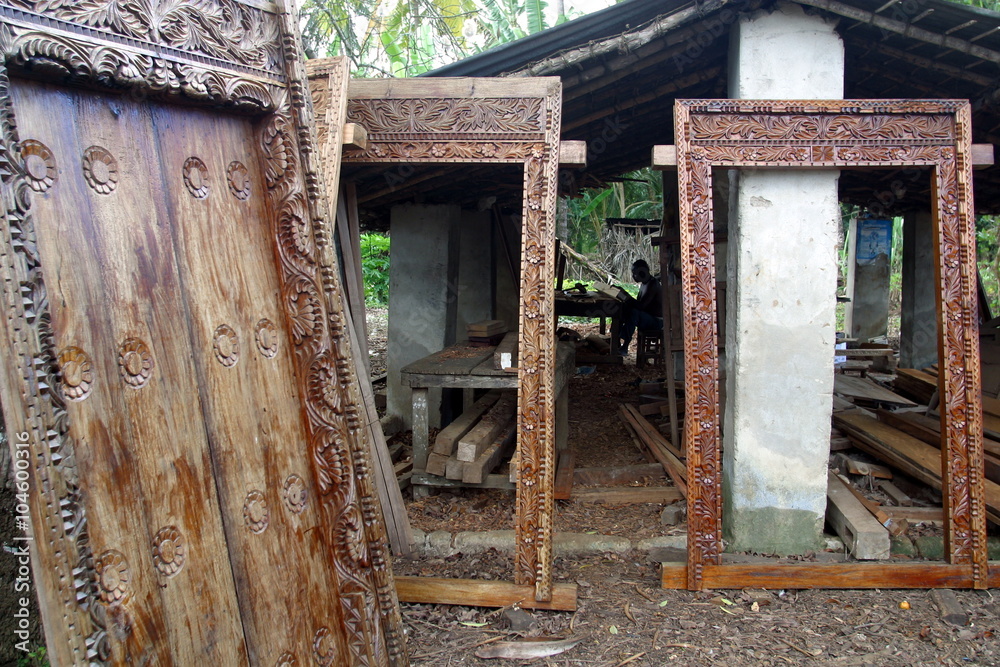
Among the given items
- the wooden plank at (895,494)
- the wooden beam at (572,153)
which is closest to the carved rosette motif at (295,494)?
the wooden beam at (572,153)

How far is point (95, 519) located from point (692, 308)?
2.83m

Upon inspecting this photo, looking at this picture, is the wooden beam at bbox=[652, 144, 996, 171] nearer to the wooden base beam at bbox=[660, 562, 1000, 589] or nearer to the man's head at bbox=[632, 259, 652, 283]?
the wooden base beam at bbox=[660, 562, 1000, 589]

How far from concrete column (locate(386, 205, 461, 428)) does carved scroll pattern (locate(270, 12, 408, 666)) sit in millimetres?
4268

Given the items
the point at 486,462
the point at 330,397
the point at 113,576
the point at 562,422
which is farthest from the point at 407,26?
the point at 113,576

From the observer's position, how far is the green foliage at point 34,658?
8.19 feet

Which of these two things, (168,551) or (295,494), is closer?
(168,551)

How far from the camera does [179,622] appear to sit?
1.88 meters

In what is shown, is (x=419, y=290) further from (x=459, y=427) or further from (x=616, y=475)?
(x=616, y=475)

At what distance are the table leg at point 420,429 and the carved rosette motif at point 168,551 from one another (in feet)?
9.77

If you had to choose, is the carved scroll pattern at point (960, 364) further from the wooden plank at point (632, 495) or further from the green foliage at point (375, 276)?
the green foliage at point (375, 276)

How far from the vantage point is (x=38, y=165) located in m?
1.68

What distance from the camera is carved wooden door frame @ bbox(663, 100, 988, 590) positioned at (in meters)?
3.48

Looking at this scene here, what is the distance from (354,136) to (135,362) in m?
1.79

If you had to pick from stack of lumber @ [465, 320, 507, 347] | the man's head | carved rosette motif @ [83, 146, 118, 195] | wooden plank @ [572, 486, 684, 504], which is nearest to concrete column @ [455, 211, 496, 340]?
stack of lumber @ [465, 320, 507, 347]
